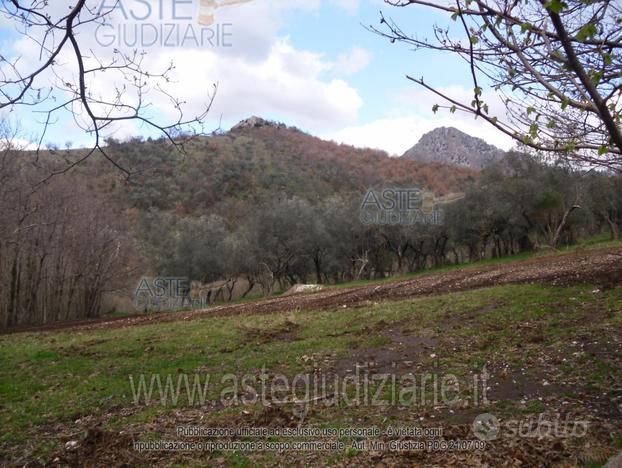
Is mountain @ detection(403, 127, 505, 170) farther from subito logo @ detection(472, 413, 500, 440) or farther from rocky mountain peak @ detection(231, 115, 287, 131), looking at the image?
subito logo @ detection(472, 413, 500, 440)

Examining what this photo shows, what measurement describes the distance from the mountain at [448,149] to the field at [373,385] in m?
71.7

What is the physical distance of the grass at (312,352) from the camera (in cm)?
626

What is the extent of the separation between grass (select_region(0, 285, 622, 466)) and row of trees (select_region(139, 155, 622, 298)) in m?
26.6

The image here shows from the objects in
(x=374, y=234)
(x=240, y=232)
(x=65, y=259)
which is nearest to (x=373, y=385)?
(x=65, y=259)

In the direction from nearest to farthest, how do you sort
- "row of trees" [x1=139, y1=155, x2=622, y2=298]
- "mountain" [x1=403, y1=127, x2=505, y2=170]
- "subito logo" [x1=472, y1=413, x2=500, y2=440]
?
"subito logo" [x1=472, y1=413, x2=500, y2=440] < "row of trees" [x1=139, y1=155, x2=622, y2=298] < "mountain" [x1=403, y1=127, x2=505, y2=170]

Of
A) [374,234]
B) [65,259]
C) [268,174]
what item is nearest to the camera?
[65,259]

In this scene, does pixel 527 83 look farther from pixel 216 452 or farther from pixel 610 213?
pixel 610 213

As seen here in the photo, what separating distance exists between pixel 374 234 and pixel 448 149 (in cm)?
5342

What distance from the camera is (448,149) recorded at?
91125 millimetres

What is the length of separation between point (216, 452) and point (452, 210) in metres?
37.2

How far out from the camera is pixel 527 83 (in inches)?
157

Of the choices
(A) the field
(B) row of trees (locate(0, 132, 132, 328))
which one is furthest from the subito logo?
(B) row of trees (locate(0, 132, 132, 328))

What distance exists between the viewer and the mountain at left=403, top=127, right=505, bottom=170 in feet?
281

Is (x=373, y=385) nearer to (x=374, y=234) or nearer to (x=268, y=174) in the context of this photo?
(x=374, y=234)
